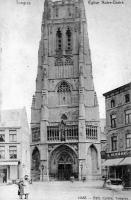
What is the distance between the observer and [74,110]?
167 ft

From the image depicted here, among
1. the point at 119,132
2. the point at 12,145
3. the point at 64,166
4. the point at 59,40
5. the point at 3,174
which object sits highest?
the point at 59,40

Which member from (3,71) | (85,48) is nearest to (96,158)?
(85,48)

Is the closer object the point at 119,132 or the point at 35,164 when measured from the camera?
the point at 119,132

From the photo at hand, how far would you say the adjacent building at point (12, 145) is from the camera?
44.9m

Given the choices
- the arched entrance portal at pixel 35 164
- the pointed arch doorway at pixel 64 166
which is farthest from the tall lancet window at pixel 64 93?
the arched entrance portal at pixel 35 164

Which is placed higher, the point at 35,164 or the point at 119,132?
the point at 119,132

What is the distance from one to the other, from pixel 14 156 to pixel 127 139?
750 inches

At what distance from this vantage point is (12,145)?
150 ft

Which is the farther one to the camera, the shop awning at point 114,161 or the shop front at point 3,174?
the shop front at point 3,174

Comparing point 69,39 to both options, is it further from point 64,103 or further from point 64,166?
point 64,166

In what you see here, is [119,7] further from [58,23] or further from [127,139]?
[58,23]

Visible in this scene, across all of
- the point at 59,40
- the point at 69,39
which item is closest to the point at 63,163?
the point at 59,40

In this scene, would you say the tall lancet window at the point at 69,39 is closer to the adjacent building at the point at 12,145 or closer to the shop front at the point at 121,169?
→ the adjacent building at the point at 12,145

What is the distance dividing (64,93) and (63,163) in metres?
8.99
